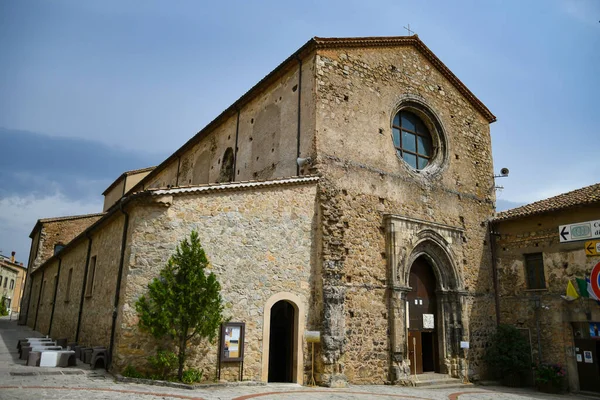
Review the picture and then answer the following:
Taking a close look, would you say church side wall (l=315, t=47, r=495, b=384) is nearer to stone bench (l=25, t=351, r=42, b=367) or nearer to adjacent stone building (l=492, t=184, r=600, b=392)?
adjacent stone building (l=492, t=184, r=600, b=392)

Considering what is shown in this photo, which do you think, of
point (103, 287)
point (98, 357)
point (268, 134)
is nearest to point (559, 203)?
point (268, 134)

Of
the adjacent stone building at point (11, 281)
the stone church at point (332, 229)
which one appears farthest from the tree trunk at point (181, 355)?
the adjacent stone building at point (11, 281)

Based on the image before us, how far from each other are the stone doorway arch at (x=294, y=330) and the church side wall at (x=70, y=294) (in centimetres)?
729

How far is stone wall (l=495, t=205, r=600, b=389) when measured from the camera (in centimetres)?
1438

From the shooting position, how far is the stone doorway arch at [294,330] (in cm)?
1114

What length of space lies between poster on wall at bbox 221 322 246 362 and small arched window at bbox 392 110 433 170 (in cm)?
805

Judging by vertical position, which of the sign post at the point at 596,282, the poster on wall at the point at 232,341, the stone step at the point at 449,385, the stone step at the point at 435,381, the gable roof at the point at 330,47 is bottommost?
the stone step at the point at 449,385

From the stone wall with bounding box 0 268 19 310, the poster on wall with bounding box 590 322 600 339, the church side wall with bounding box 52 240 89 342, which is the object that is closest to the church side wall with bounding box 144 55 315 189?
the church side wall with bounding box 52 240 89 342

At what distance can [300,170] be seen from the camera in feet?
43.2

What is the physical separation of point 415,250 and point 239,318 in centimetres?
635

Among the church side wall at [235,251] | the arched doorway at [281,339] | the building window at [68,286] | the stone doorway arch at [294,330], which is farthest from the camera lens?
the building window at [68,286]

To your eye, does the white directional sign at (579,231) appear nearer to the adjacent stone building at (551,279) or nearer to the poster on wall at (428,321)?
the adjacent stone building at (551,279)

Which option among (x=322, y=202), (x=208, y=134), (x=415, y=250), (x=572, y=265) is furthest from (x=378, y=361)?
(x=208, y=134)

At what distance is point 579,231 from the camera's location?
1467 centimetres
